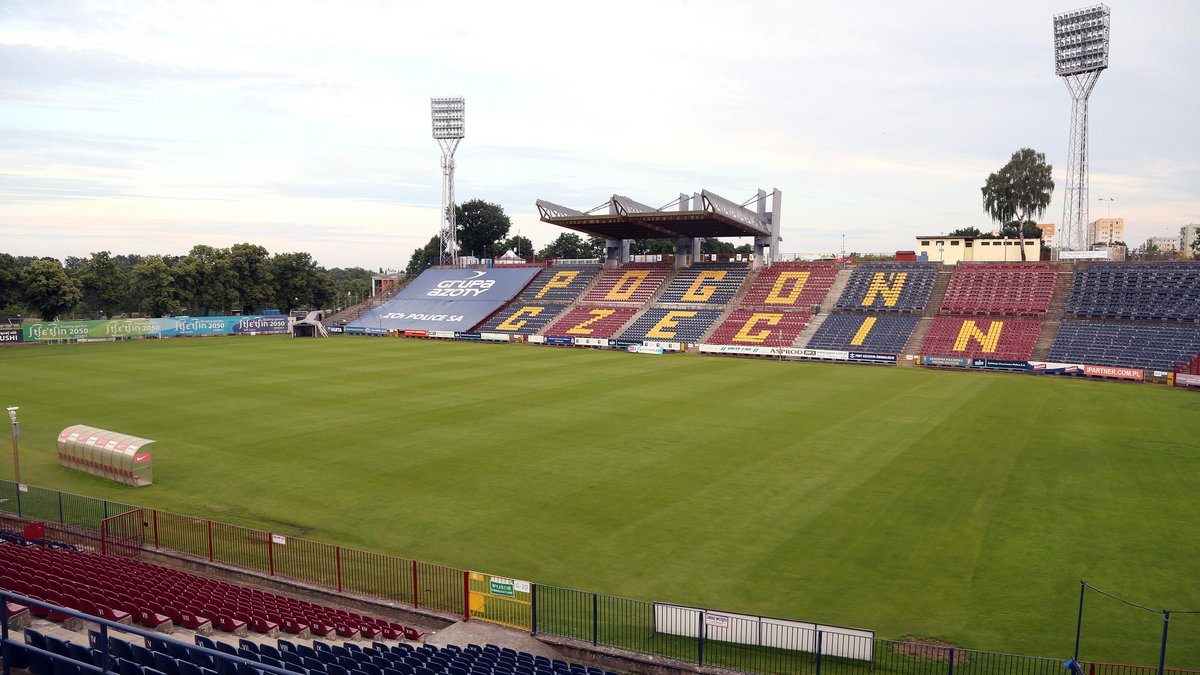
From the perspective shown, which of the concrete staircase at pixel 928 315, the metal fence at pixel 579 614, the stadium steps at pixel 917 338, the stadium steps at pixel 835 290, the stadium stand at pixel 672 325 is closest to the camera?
the metal fence at pixel 579 614

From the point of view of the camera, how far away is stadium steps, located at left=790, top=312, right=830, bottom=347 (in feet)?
209

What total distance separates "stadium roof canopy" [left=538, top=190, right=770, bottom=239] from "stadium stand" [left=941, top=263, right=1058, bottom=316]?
69.5 feet

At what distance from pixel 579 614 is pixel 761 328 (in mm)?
56043

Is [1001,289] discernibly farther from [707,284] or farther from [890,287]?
[707,284]

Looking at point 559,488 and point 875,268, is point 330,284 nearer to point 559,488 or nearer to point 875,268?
point 875,268

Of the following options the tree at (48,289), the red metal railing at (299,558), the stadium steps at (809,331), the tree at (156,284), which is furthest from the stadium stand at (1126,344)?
the tree at (48,289)

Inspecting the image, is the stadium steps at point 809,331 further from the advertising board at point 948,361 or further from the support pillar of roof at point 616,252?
the support pillar of roof at point 616,252

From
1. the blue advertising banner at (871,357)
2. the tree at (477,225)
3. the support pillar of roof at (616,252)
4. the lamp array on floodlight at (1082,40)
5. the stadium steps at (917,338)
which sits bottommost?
the blue advertising banner at (871,357)

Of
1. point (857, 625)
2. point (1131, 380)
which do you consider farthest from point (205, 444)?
point (1131, 380)

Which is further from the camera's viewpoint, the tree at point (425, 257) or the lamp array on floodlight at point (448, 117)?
the tree at point (425, 257)

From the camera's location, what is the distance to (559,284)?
293 ft

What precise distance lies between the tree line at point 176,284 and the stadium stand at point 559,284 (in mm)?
32414

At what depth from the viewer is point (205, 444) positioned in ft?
93.7

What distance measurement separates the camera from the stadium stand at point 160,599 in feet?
38.1
